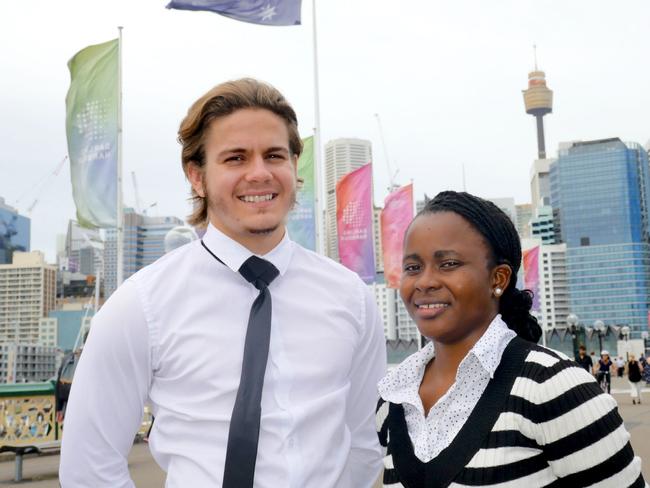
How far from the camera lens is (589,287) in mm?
151375

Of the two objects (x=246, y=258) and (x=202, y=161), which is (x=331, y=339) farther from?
(x=202, y=161)

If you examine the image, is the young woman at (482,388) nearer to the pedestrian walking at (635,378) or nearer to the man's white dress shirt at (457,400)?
the man's white dress shirt at (457,400)

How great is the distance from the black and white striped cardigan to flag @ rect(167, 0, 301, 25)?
11.5 m

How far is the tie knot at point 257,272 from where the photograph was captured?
2.33 meters

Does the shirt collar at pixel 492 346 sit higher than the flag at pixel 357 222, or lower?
lower

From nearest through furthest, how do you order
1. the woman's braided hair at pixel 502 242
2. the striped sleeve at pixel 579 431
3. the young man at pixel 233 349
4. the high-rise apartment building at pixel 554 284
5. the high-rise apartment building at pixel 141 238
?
the striped sleeve at pixel 579 431
the woman's braided hair at pixel 502 242
the young man at pixel 233 349
the high-rise apartment building at pixel 141 238
the high-rise apartment building at pixel 554 284

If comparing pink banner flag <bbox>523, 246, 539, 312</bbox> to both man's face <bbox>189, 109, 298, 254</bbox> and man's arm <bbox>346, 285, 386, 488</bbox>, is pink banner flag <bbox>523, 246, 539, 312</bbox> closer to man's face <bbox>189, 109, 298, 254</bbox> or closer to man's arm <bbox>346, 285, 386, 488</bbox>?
man's arm <bbox>346, 285, 386, 488</bbox>

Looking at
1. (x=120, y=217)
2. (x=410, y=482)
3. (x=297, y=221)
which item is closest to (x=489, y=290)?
(x=410, y=482)

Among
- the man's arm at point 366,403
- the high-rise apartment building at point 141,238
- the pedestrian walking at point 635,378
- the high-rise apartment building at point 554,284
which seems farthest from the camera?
the high-rise apartment building at point 554,284

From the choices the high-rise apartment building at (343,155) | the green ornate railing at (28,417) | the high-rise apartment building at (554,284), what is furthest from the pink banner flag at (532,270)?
the high-rise apartment building at (343,155)

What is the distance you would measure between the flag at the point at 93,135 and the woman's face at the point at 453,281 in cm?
1255

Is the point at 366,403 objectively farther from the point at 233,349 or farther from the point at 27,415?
the point at 27,415

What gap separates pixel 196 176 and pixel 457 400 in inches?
44.4

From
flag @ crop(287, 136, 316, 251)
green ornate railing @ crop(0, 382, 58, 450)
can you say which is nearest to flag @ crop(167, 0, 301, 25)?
flag @ crop(287, 136, 316, 251)
